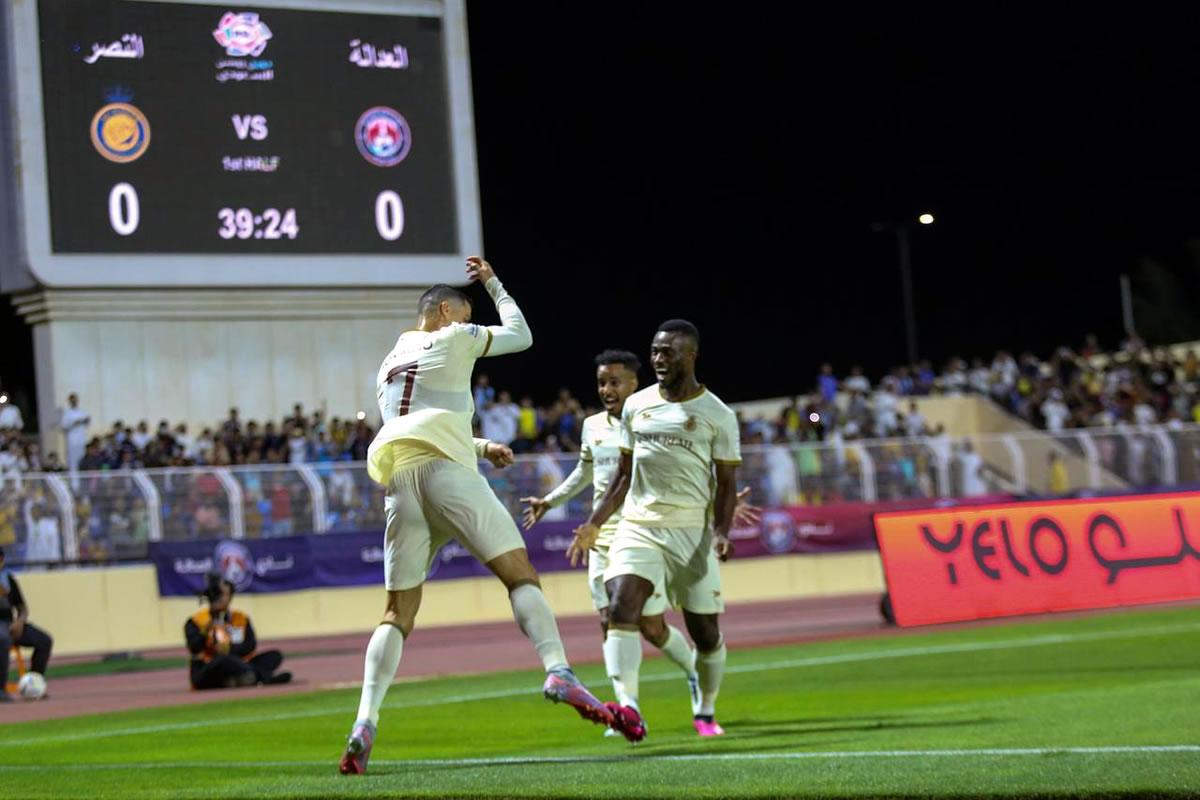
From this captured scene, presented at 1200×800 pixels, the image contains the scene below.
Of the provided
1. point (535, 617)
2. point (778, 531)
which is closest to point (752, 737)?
point (535, 617)

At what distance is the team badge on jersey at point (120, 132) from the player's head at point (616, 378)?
18.6 meters

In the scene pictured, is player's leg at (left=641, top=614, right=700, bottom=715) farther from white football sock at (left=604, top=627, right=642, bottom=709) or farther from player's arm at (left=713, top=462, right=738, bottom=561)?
player's arm at (left=713, top=462, right=738, bottom=561)

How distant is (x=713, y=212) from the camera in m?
58.1

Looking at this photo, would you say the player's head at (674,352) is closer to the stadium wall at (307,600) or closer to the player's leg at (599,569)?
the player's leg at (599,569)

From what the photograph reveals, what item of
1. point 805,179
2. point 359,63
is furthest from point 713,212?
point 359,63

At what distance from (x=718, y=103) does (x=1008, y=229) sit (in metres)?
13.1

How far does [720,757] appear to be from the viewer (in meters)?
9.16

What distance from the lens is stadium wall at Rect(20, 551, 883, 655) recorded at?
27.3 meters

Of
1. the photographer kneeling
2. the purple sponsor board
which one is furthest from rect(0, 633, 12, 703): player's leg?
the purple sponsor board

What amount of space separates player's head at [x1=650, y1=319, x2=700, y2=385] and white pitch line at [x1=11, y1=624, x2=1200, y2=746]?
5.19 meters

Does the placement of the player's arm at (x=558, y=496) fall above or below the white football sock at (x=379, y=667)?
above

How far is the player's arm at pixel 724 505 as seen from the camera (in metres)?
10.8

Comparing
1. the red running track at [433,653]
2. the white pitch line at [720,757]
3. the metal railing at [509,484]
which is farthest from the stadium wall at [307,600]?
the white pitch line at [720,757]

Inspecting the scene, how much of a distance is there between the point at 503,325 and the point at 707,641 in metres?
2.78
